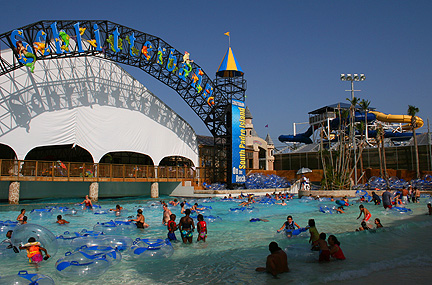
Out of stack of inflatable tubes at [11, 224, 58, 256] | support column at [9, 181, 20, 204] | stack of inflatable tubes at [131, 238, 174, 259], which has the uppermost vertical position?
support column at [9, 181, 20, 204]

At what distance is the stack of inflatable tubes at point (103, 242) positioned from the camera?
37.6ft

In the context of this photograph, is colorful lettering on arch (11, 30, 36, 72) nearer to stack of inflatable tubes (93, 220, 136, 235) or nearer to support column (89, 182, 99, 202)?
support column (89, 182, 99, 202)

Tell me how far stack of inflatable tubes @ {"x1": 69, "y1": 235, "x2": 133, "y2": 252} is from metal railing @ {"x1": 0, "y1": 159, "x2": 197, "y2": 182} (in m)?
16.8

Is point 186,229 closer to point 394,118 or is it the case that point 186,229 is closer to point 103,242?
point 103,242

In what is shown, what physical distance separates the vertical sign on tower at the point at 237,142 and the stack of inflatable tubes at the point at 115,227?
23527mm

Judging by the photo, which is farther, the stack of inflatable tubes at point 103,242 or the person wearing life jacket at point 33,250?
the stack of inflatable tubes at point 103,242

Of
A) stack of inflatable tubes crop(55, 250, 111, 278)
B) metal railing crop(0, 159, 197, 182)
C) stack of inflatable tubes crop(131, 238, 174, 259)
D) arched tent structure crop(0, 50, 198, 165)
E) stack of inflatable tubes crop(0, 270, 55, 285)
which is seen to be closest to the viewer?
stack of inflatable tubes crop(0, 270, 55, 285)

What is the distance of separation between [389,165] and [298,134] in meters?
26.6

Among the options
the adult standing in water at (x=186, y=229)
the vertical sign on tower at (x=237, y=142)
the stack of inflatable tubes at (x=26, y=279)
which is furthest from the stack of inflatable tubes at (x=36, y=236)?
the vertical sign on tower at (x=237, y=142)

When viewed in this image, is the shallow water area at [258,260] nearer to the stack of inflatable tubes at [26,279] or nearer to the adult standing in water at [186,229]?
the adult standing in water at [186,229]

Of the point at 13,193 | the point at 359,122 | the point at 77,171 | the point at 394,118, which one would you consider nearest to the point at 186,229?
the point at 13,193

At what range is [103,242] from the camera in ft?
37.8

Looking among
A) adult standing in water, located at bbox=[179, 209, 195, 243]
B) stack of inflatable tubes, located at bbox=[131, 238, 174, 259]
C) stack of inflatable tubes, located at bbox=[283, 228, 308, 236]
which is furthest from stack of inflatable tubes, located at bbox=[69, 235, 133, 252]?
stack of inflatable tubes, located at bbox=[283, 228, 308, 236]

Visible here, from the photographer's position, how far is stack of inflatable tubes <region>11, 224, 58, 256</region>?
1015cm
